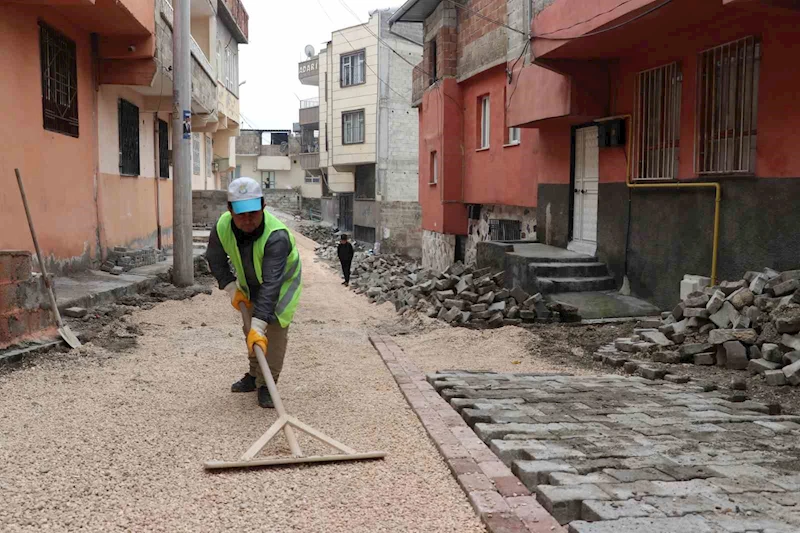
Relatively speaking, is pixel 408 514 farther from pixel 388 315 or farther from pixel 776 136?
pixel 388 315

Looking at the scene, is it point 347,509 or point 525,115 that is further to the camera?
point 525,115

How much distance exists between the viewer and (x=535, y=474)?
3693 millimetres

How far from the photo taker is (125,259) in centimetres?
1306

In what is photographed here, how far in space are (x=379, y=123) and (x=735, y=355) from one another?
25294 mm

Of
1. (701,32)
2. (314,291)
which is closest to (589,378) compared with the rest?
(701,32)

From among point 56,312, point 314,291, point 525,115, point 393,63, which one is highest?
point 393,63

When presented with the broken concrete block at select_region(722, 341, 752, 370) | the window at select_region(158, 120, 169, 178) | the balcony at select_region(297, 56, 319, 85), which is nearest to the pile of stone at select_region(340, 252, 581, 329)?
the broken concrete block at select_region(722, 341, 752, 370)

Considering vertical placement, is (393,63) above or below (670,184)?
above

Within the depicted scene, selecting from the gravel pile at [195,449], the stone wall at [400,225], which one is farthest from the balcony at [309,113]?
the gravel pile at [195,449]

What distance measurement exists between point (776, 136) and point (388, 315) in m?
7.06

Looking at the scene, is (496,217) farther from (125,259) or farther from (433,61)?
(125,259)

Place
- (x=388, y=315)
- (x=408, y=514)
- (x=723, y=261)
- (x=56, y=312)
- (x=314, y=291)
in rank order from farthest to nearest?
(x=314, y=291) < (x=388, y=315) < (x=723, y=261) < (x=56, y=312) < (x=408, y=514)

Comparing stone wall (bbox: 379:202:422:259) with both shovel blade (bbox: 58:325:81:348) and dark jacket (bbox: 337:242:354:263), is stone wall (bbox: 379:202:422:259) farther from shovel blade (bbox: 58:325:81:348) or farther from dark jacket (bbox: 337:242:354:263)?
shovel blade (bbox: 58:325:81:348)

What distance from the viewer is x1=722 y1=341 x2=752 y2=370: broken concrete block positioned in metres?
6.76
